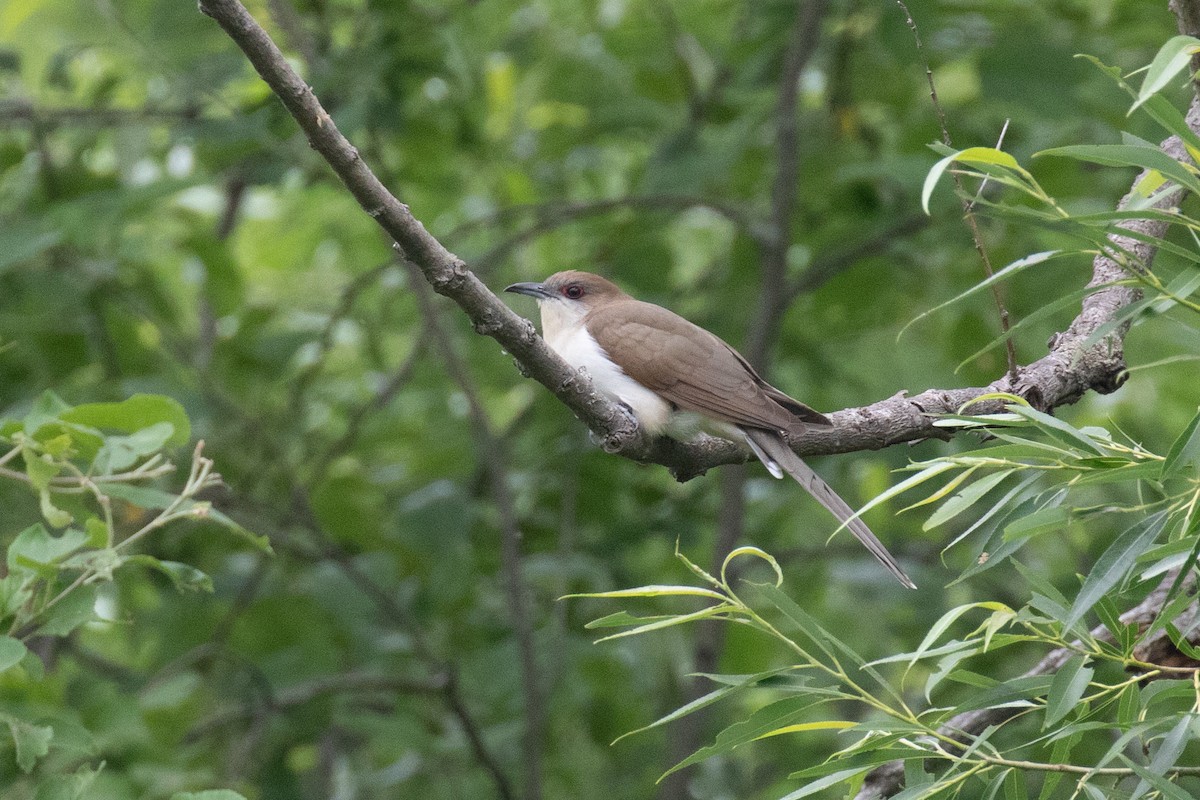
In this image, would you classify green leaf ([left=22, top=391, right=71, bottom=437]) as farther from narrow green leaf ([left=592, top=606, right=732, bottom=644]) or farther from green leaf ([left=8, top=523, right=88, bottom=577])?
narrow green leaf ([left=592, top=606, right=732, bottom=644])

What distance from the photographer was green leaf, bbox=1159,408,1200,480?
176 centimetres

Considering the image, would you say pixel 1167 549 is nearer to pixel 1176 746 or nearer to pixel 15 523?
pixel 1176 746

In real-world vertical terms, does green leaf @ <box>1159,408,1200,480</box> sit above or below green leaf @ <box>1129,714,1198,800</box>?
above

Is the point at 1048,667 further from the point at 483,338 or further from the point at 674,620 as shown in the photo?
the point at 483,338

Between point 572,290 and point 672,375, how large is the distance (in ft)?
3.75

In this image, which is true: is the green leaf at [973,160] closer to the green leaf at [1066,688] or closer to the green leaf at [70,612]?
the green leaf at [1066,688]

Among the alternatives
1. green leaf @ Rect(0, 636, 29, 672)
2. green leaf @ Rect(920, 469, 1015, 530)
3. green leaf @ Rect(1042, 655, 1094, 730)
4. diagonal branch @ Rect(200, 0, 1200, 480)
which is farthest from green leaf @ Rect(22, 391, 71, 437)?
green leaf @ Rect(1042, 655, 1094, 730)

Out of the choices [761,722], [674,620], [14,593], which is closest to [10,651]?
[14,593]

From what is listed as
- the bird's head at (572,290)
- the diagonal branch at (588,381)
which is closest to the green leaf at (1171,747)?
the diagonal branch at (588,381)

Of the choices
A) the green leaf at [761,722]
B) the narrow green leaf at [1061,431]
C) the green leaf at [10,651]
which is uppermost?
the narrow green leaf at [1061,431]

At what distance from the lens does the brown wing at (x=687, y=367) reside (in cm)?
365

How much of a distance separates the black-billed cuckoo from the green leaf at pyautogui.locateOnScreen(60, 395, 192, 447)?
120cm

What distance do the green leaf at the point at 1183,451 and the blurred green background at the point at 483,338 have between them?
309 cm

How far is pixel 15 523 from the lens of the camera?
464 cm
